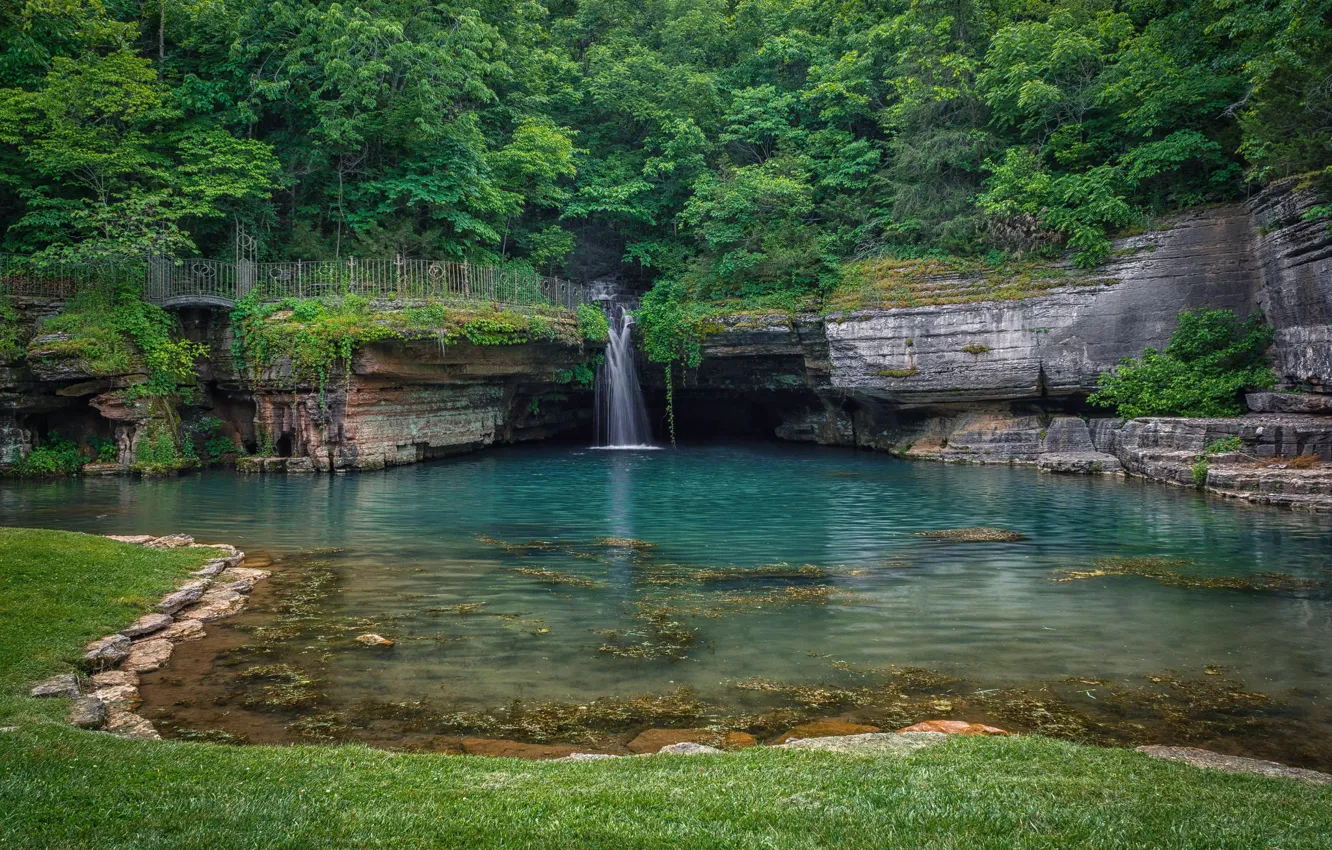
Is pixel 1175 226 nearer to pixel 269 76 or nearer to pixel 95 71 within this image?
pixel 269 76

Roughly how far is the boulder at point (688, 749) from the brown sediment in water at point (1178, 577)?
7.65 metres

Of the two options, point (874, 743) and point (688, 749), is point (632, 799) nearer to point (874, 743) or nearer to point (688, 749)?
point (688, 749)

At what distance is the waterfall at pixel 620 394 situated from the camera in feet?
110

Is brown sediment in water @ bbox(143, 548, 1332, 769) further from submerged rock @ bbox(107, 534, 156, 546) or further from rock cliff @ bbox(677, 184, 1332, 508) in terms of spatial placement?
rock cliff @ bbox(677, 184, 1332, 508)

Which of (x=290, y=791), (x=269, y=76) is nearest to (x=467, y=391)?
(x=269, y=76)

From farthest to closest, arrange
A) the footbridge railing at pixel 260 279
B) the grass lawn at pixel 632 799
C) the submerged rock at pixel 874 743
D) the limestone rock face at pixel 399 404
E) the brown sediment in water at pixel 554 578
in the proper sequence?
the limestone rock face at pixel 399 404 < the footbridge railing at pixel 260 279 < the brown sediment in water at pixel 554 578 < the submerged rock at pixel 874 743 < the grass lawn at pixel 632 799

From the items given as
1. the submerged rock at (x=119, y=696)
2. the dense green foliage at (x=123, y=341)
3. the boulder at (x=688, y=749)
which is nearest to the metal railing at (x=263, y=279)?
the dense green foliage at (x=123, y=341)

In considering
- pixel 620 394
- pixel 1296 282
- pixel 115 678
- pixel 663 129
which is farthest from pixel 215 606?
pixel 663 129

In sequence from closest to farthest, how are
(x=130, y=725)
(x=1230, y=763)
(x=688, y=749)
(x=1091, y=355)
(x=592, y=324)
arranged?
(x=1230, y=763), (x=688, y=749), (x=130, y=725), (x=1091, y=355), (x=592, y=324)

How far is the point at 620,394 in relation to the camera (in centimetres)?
3450

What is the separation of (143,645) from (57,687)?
64.8 inches

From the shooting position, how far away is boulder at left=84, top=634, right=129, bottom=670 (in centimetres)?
770

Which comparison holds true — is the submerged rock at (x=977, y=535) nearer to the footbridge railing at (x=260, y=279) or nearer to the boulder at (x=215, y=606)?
the boulder at (x=215, y=606)

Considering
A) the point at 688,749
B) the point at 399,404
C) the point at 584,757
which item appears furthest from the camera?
the point at 399,404
